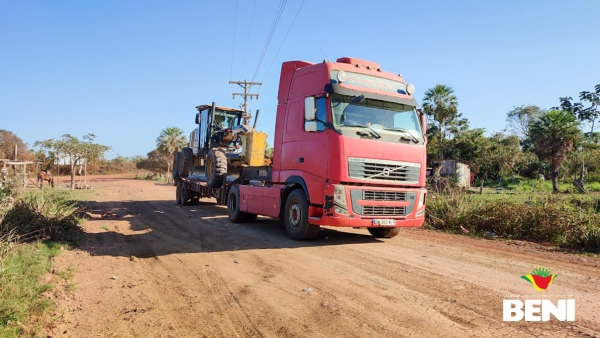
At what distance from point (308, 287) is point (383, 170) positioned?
11.1ft

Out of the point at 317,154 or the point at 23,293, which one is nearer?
the point at 23,293

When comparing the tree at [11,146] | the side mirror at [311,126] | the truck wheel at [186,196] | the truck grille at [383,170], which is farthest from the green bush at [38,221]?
the tree at [11,146]

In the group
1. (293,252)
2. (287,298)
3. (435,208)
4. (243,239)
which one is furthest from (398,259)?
(435,208)

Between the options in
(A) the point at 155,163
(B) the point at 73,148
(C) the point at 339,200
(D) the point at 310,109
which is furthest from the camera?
(A) the point at 155,163

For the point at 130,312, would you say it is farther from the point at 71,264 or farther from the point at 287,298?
the point at 71,264

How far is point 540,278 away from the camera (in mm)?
5367

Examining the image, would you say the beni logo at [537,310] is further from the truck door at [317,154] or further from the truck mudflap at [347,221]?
the truck door at [317,154]

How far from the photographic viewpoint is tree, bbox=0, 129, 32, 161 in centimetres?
3762

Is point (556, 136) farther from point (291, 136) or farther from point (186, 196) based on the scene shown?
point (291, 136)

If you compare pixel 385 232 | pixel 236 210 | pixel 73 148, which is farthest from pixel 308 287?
pixel 73 148

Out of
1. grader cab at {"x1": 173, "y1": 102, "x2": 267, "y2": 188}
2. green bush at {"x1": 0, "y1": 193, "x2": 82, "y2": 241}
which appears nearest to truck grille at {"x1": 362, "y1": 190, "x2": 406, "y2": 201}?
grader cab at {"x1": 173, "y1": 102, "x2": 267, "y2": 188}

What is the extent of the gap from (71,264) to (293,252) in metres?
3.59

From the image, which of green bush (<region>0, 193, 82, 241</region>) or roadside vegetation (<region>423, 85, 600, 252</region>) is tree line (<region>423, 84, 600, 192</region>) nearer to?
roadside vegetation (<region>423, 85, 600, 252</region>)

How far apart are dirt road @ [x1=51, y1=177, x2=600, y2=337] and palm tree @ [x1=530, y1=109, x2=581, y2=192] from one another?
91.1ft
